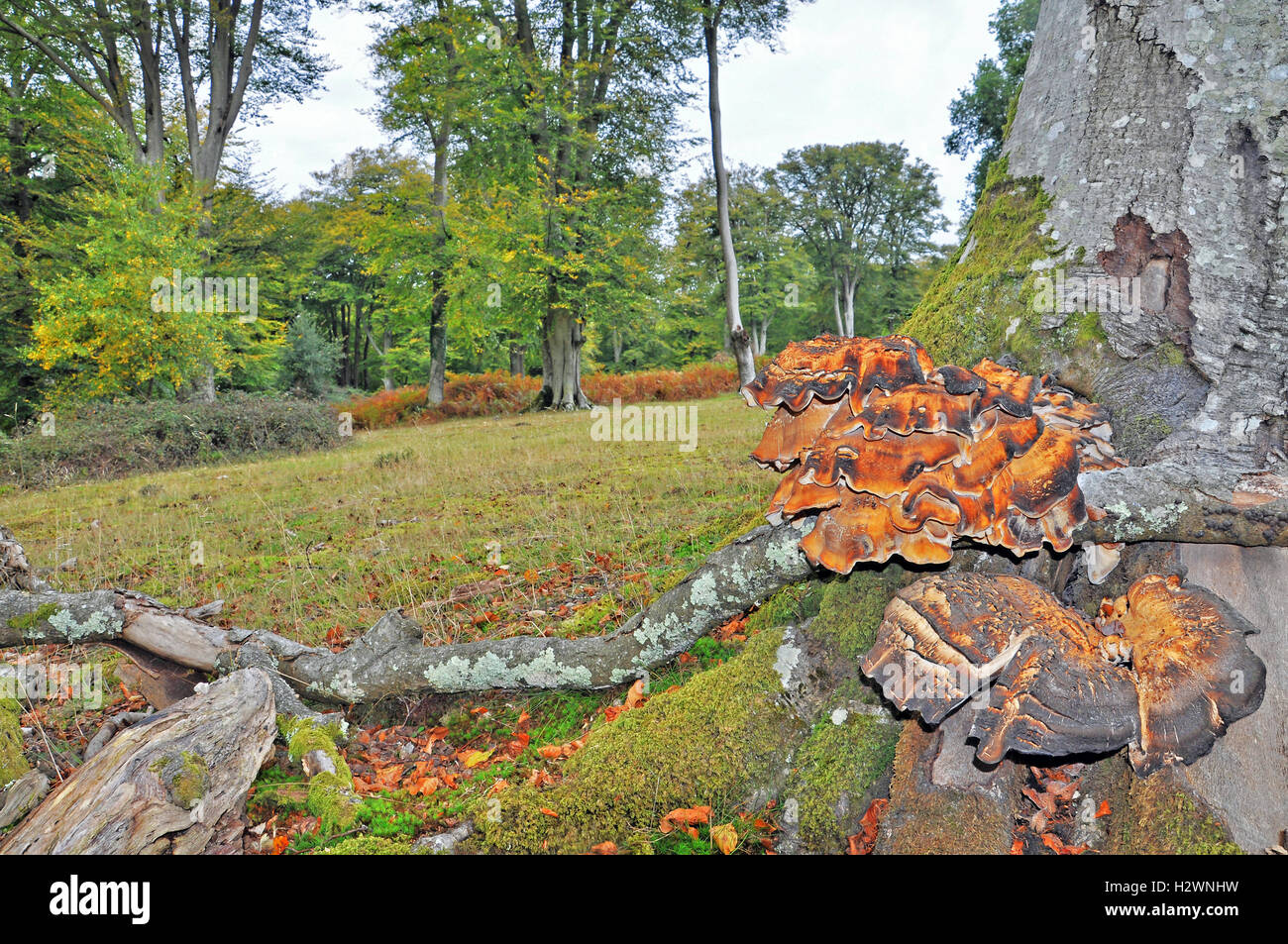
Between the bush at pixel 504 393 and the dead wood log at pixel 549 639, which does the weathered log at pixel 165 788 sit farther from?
the bush at pixel 504 393

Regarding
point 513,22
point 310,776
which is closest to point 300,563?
point 310,776

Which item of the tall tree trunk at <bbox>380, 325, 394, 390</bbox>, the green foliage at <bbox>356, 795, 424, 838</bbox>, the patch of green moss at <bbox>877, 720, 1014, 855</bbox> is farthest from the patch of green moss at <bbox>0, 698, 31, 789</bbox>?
the tall tree trunk at <bbox>380, 325, 394, 390</bbox>

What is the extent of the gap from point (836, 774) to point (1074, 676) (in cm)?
94

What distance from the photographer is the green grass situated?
5.02m

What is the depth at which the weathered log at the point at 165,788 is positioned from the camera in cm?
222

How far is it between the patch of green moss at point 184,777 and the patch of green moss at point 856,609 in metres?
2.49

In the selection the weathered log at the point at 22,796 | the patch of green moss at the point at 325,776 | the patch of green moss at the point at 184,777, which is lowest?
the weathered log at the point at 22,796

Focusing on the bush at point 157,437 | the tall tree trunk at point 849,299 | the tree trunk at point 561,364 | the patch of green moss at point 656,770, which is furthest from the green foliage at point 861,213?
the patch of green moss at point 656,770

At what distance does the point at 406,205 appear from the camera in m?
27.4

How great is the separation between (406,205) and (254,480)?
19.5 m

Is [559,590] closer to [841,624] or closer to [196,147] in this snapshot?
[841,624]

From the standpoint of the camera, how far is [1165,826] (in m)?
1.98

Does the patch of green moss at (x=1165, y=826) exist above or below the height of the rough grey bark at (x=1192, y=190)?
below

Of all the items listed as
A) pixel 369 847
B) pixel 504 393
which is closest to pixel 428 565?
pixel 369 847
